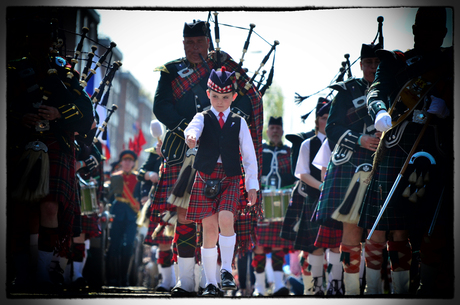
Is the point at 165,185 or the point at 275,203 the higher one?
the point at 165,185

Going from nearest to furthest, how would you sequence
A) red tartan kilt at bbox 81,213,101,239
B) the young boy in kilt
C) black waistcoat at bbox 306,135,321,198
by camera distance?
1. the young boy in kilt
2. black waistcoat at bbox 306,135,321,198
3. red tartan kilt at bbox 81,213,101,239

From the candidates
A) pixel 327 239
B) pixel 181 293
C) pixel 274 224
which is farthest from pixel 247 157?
pixel 274 224

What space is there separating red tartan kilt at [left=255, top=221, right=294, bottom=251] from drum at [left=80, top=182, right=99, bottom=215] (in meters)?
2.15

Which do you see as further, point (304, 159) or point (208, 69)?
point (304, 159)

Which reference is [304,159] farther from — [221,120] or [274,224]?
[221,120]

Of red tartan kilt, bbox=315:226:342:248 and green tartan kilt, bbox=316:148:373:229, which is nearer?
green tartan kilt, bbox=316:148:373:229

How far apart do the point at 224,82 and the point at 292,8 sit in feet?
2.99

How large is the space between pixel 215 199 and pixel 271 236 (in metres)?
2.99

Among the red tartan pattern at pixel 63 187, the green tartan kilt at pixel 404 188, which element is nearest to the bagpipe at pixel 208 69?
the red tartan pattern at pixel 63 187

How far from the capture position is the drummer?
22.8 ft

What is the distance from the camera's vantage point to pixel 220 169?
441cm

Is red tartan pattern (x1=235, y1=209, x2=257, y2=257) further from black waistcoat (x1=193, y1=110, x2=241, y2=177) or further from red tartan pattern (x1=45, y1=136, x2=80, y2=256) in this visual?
red tartan pattern (x1=45, y1=136, x2=80, y2=256)

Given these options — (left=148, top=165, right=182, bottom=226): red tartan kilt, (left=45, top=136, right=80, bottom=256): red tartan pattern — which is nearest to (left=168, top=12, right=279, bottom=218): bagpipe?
(left=148, top=165, right=182, bottom=226): red tartan kilt

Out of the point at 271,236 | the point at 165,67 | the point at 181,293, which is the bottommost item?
the point at 181,293
